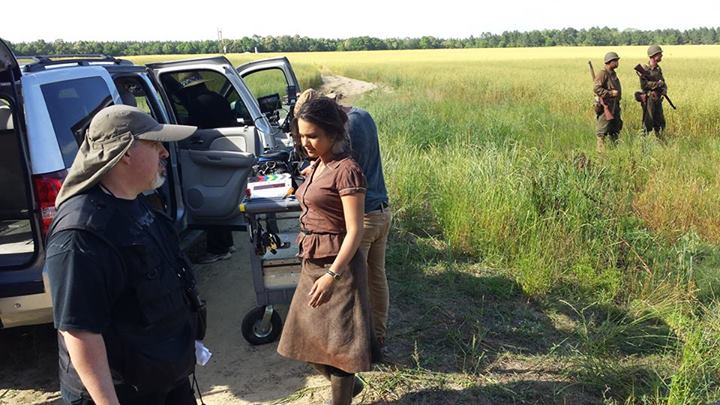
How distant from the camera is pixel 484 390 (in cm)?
313

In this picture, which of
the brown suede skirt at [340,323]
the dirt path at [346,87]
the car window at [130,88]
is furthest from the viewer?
the dirt path at [346,87]

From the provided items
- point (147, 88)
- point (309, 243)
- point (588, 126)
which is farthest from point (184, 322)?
point (588, 126)

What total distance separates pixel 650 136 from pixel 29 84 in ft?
28.1

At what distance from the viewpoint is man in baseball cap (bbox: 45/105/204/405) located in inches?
60.8

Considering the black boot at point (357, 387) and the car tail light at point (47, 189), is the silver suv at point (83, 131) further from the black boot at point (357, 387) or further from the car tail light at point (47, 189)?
the black boot at point (357, 387)

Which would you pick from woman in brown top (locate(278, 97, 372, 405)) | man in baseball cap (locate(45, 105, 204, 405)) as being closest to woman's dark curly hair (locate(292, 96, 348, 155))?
woman in brown top (locate(278, 97, 372, 405))

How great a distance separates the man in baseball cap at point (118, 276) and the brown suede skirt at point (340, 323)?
771mm

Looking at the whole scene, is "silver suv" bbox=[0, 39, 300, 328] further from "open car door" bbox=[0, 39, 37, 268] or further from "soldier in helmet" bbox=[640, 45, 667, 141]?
"soldier in helmet" bbox=[640, 45, 667, 141]

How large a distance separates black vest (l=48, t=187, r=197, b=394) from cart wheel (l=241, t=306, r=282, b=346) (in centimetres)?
182

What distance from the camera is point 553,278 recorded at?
14.4 ft

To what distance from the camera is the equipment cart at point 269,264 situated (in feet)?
10.8

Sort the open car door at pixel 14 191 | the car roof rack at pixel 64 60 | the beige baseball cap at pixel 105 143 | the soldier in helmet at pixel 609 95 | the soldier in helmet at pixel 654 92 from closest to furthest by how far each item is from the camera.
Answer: the beige baseball cap at pixel 105 143 < the open car door at pixel 14 191 < the car roof rack at pixel 64 60 < the soldier in helmet at pixel 609 95 < the soldier in helmet at pixel 654 92

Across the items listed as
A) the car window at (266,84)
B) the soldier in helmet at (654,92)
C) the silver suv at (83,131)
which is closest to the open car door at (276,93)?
the silver suv at (83,131)

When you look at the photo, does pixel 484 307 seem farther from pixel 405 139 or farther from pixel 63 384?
pixel 405 139
